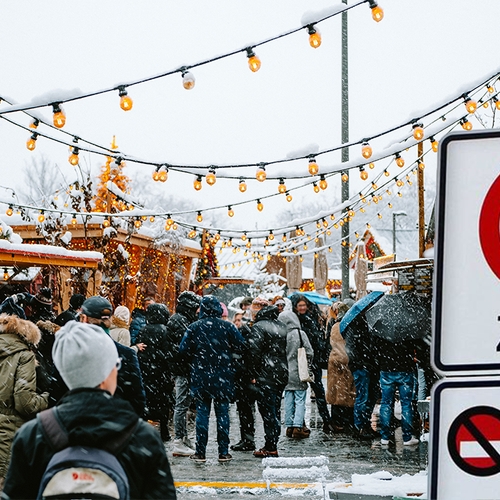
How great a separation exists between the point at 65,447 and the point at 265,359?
23.8 ft

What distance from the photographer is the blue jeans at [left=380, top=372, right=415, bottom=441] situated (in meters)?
9.40

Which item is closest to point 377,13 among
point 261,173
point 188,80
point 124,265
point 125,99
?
point 188,80

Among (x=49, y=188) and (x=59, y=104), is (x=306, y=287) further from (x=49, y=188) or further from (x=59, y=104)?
(x=59, y=104)

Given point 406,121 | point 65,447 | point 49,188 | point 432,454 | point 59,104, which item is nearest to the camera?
point 432,454

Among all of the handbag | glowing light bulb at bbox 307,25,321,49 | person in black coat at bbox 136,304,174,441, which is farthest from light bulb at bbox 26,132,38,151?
the handbag

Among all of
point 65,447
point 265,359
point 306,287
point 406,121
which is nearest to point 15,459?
point 65,447

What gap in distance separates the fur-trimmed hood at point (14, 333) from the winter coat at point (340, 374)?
19.7 ft

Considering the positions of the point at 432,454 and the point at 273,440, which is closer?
the point at 432,454

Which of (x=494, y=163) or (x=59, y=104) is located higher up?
(x=59, y=104)

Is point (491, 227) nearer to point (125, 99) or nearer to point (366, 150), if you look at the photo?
point (125, 99)

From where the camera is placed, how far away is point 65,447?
7.59 feet

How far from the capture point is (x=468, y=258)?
6.55 feet

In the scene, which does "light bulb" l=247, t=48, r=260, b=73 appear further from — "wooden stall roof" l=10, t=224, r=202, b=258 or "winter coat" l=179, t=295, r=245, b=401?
"wooden stall roof" l=10, t=224, r=202, b=258

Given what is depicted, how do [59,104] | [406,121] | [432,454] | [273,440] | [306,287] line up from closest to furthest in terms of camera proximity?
[432,454]
[59,104]
[406,121]
[273,440]
[306,287]
